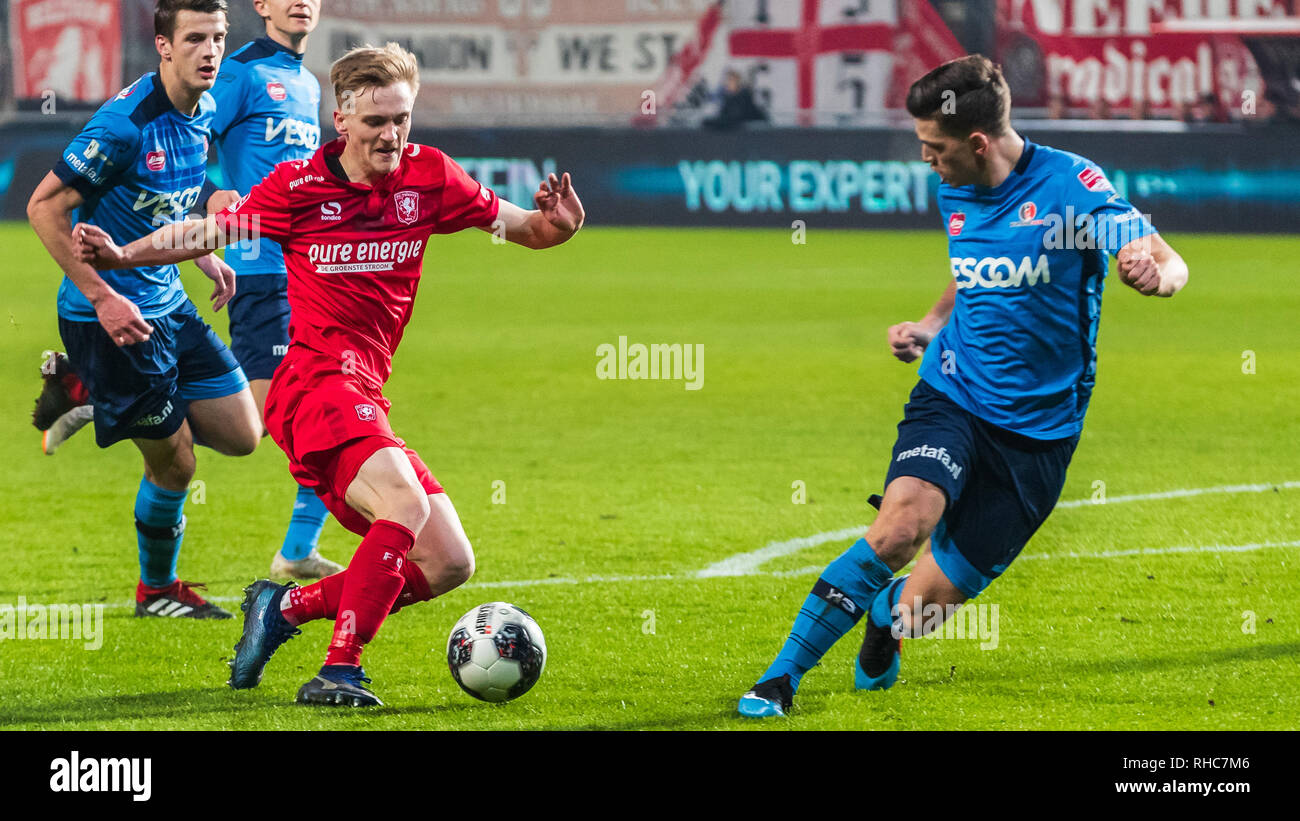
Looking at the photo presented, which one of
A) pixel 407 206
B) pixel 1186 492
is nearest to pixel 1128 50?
pixel 1186 492

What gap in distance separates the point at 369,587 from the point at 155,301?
1.87 metres

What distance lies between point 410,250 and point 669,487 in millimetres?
3595

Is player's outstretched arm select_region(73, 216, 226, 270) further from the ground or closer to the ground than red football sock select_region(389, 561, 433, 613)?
further from the ground

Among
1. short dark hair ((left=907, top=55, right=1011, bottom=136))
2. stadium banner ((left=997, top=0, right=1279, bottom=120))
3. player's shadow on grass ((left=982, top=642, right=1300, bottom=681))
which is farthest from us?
stadium banner ((left=997, top=0, right=1279, bottom=120))

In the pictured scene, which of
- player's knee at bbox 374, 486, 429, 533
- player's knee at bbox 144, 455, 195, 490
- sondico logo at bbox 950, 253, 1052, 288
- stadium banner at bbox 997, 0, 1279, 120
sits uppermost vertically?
stadium banner at bbox 997, 0, 1279, 120

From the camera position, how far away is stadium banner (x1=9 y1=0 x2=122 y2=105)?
29094 millimetres

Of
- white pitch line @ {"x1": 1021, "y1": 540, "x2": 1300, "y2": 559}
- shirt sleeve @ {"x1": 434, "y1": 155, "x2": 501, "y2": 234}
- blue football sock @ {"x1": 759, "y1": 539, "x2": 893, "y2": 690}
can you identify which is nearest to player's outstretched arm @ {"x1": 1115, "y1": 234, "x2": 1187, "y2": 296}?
blue football sock @ {"x1": 759, "y1": 539, "x2": 893, "y2": 690}

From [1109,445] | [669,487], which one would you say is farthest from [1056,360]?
[1109,445]

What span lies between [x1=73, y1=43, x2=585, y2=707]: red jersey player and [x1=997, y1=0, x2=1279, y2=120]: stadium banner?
23.2m

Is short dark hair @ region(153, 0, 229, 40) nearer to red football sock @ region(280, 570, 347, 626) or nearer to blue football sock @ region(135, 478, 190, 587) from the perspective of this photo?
blue football sock @ region(135, 478, 190, 587)

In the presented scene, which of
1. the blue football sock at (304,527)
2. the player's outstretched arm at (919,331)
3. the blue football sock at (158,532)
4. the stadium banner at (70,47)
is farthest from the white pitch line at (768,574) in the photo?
the stadium banner at (70,47)

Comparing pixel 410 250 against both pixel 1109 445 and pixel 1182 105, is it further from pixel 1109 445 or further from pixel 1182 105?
pixel 1182 105

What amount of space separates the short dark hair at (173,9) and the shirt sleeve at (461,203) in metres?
1.26

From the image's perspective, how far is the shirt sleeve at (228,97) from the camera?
661 centimetres
